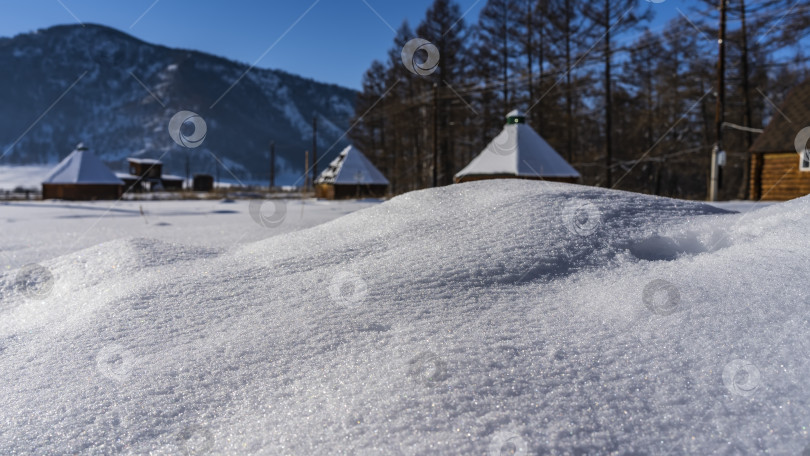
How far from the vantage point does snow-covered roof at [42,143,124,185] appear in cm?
2895

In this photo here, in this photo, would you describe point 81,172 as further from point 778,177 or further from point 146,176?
point 778,177

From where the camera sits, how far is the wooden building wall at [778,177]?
14.1 metres

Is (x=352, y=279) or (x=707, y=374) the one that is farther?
(x=352, y=279)

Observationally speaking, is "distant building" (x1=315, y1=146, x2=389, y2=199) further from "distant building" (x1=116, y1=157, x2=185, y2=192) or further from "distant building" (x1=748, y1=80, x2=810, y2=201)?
"distant building" (x1=116, y1=157, x2=185, y2=192)

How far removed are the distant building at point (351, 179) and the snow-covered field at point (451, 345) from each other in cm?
2343

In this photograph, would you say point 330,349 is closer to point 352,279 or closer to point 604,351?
point 352,279

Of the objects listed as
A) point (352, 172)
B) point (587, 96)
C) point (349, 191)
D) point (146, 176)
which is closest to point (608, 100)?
point (587, 96)

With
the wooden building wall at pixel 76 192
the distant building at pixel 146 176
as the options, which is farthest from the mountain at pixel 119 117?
the wooden building wall at pixel 76 192

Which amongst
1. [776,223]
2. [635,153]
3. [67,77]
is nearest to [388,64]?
[635,153]

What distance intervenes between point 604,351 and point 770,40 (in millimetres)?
22331

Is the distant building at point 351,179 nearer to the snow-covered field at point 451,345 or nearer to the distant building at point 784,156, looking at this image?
the distant building at point 784,156

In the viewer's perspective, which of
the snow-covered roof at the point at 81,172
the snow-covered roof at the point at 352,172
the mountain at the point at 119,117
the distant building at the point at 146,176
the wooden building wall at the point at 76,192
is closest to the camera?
the snow-covered roof at the point at 352,172

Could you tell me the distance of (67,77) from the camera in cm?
18475

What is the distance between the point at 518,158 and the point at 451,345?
1369 centimetres
